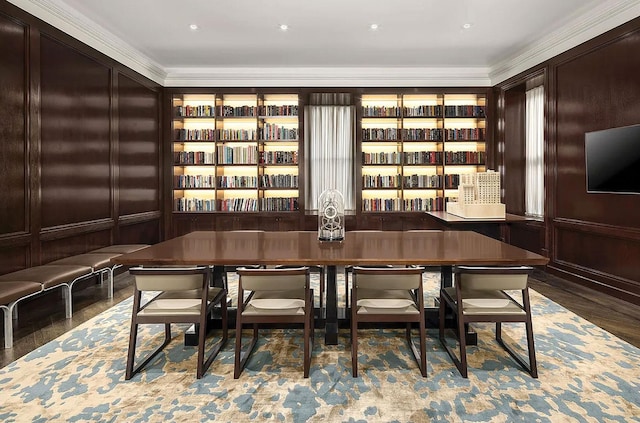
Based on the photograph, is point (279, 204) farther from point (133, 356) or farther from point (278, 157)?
point (133, 356)

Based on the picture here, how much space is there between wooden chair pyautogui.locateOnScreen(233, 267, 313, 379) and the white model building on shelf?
3.12 m

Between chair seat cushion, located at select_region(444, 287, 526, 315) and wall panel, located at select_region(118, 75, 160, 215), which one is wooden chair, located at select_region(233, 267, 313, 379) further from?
wall panel, located at select_region(118, 75, 160, 215)

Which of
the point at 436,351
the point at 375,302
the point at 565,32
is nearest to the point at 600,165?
the point at 565,32

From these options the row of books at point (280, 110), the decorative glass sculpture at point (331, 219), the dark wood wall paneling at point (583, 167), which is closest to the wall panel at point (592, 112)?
the dark wood wall paneling at point (583, 167)

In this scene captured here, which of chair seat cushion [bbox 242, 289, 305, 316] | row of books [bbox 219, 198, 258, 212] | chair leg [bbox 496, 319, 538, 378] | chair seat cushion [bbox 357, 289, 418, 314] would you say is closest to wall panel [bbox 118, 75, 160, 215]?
row of books [bbox 219, 198, 258, 212]

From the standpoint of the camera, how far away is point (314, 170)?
6844 millimetres

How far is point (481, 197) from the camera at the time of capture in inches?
193

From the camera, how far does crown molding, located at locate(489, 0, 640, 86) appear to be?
3.94 meters

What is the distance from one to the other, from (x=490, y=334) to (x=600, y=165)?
8.17 feet

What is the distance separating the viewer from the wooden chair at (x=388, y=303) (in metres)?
2.36

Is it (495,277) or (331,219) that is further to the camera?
(331,219)

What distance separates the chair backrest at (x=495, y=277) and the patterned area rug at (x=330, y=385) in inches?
22.7

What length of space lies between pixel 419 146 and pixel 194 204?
4.09 meters

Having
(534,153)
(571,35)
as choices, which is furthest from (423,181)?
(571,35)
